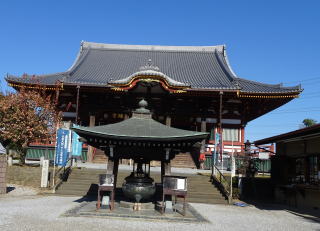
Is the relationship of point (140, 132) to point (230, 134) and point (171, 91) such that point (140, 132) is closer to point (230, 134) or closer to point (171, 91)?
point (171, 91)

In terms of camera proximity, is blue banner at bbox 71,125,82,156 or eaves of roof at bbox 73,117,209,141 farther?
blue banner at bbox 71,125,82,156

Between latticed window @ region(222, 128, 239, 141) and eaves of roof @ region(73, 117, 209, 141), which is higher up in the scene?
latticed window @ region(222, 128, 239, 141)

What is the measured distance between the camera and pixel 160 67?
2452 centimetres

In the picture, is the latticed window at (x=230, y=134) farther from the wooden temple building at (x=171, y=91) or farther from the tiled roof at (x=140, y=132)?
the tiled roof at (x=140, y=132)

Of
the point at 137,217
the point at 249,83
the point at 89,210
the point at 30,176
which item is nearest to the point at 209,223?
the point at 137,217

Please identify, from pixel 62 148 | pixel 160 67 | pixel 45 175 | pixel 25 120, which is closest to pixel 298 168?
pixel 62 148

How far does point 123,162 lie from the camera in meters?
20.5

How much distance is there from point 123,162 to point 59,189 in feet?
24.3

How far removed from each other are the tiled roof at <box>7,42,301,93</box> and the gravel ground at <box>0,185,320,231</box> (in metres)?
8.35

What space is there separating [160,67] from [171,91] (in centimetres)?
766

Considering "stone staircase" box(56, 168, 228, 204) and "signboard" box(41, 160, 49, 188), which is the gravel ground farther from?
"signboard" box(41, 160, 49, 188)

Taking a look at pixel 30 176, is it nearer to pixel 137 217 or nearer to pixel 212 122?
pixel 137 217

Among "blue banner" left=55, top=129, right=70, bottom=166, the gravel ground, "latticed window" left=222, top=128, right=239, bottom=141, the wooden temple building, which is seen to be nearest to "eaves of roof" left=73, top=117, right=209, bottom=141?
the gravel ground

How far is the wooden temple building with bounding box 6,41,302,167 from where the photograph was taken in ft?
58.2
